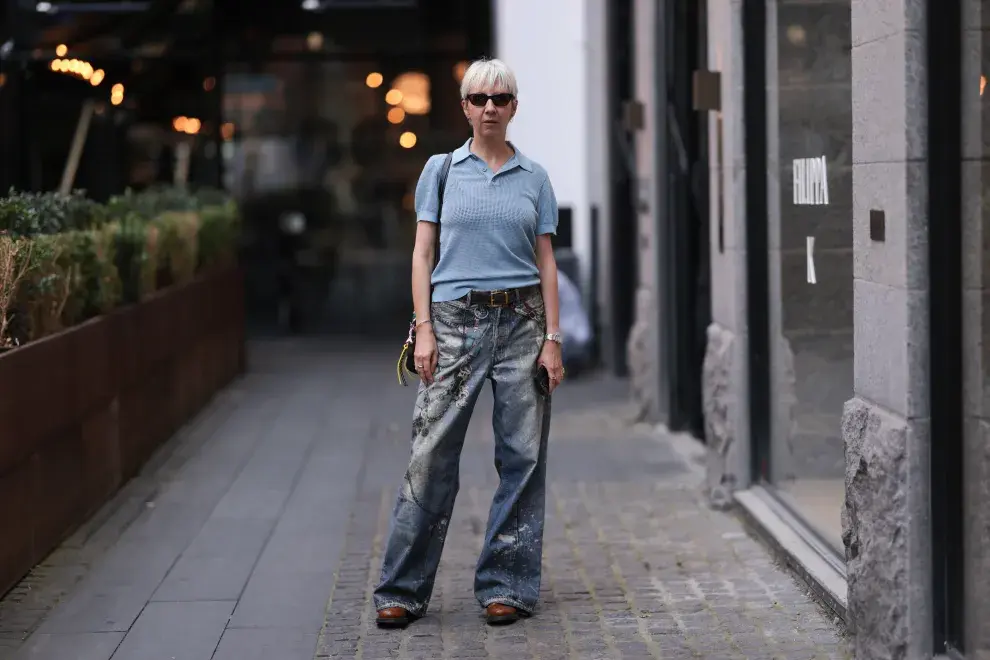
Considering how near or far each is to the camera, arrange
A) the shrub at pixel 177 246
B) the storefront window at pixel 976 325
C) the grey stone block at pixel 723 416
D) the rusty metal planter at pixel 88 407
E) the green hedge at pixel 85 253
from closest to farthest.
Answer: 1. the storefront window at pixel 976 325
2. the rusty metal planter at pixel 88 407
3. the green hedge at pixel 85 253
4. the grey stone block at pixel 723 416
5. the shrub at pixel 177 246

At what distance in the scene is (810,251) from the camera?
22.3ft

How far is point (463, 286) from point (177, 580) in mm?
1778

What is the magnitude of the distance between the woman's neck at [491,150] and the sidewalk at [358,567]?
1.57 meters

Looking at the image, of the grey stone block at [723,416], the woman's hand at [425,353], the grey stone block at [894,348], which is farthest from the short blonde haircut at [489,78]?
the grey stone block at [723,416]

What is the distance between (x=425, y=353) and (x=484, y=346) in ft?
0.67

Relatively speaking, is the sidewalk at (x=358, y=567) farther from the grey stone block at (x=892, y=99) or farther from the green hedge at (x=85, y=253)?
the grey stone block at (x=892, y=99)

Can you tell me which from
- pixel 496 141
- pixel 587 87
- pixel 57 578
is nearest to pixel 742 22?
pixel 496 141

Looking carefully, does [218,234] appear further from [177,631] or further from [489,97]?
[489,97]

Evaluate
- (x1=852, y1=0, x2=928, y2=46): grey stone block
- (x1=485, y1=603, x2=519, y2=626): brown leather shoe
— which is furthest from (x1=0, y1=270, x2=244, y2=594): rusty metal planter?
(x1=852, y1=0, x2=928, y2=46): grey stone block

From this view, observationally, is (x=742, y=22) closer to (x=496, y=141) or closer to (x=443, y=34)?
(x=496, y=141)

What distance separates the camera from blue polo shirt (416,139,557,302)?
18.1ft

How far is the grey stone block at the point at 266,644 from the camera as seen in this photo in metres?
5.30

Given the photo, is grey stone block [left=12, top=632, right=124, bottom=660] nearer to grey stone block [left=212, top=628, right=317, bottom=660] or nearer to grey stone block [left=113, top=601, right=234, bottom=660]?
grey stone block [left=113, top=601, right=234, bottom=660]

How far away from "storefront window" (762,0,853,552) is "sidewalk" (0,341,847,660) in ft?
1.33
